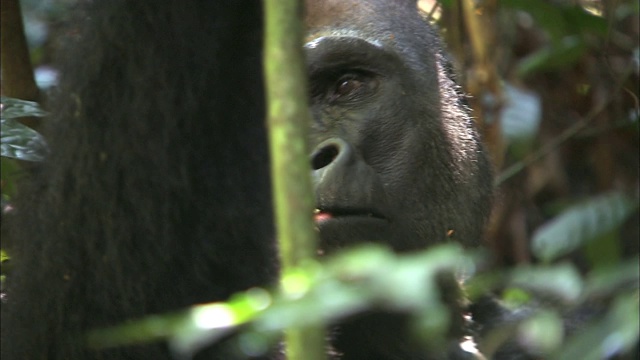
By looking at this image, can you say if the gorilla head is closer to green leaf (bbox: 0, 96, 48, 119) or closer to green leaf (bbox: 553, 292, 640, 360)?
green leaf (bbox: 0, 96, 48, 119)

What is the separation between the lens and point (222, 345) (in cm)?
149

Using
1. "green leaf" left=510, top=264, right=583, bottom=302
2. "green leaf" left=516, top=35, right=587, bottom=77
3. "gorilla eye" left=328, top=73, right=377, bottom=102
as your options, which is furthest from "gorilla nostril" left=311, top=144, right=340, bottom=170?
"green leaf" left=516, top=35, right=587, bottom=77

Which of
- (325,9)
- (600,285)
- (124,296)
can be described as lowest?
(600,285)

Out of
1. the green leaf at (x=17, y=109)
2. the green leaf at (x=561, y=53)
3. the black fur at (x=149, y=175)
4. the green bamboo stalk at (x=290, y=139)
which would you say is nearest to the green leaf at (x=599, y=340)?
the green bamboo stalk at (x=290, y=139)

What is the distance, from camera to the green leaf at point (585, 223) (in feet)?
8.19

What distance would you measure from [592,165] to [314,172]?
94.7 inches

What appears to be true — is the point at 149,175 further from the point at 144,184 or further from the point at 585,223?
the point at 585,223

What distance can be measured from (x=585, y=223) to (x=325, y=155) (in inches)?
38.7

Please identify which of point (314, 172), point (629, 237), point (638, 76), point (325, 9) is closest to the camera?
point (314, 172)

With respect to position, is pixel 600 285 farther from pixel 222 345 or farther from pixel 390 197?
pixel 390 197

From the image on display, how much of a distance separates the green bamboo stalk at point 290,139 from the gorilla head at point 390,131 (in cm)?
89

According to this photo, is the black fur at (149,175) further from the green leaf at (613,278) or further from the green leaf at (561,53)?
the green leaf at (561,53)

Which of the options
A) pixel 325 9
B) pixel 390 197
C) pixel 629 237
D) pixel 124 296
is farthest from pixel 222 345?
pixel 629 237

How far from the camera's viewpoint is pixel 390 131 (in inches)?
82.0
